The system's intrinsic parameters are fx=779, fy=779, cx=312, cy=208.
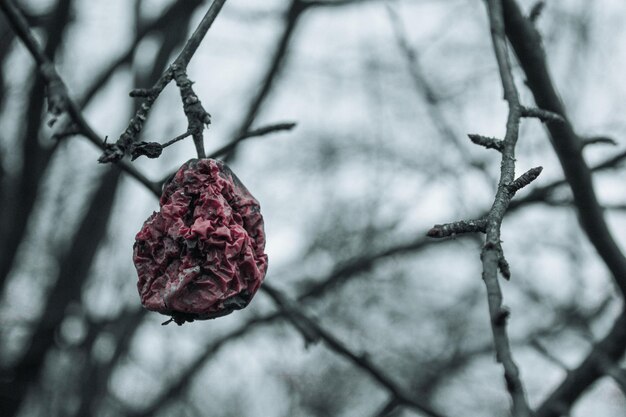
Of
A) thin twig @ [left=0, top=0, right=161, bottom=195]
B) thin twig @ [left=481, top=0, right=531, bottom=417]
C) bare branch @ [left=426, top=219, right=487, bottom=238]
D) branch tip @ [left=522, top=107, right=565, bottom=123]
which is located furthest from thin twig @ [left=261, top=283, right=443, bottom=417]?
bare branch @ [left=426, top=219, right=487, bottom=238]

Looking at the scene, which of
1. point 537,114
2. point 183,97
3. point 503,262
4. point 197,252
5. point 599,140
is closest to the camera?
point 503,262

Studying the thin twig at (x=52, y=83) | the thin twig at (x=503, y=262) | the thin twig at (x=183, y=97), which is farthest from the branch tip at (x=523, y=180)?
the thin twig at (x=52, y=83)

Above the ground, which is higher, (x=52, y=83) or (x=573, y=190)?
(x=52, y=83)

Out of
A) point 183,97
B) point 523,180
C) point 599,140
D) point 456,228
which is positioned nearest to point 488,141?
point 523,180

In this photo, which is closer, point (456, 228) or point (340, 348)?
point (456, 228)

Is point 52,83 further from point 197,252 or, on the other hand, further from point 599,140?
point 599,140

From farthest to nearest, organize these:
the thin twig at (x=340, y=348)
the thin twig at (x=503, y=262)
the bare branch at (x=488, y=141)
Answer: the thin twig at (x=340, y=348), the bare branch at (x=488, y=141), the thin twig at (x=503, y=262)

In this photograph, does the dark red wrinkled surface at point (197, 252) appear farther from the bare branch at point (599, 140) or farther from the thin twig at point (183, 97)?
the bare branch at point (599, 140)

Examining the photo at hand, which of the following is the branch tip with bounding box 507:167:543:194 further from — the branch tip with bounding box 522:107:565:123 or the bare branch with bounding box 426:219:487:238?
the branch tip with bounding box 522:107:565:123

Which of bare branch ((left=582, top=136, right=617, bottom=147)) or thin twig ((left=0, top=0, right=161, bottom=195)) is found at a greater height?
thin twig ((left=0, top=0, right=161, bottom=195))
